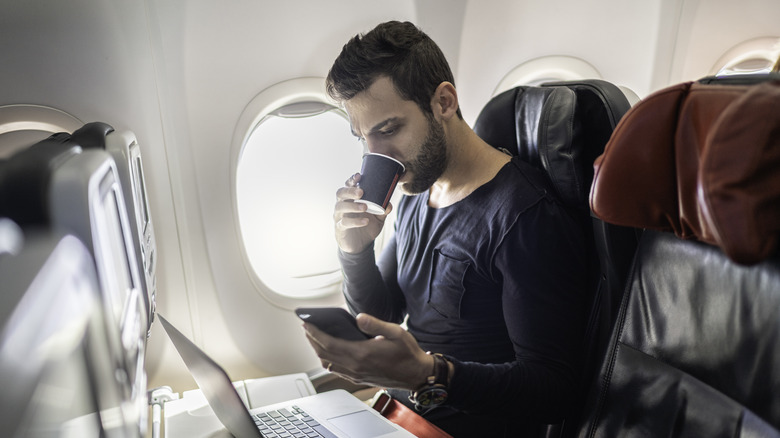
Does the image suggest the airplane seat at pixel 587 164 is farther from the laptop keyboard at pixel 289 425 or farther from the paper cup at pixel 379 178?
the laptop keyboard at pixel 289 425

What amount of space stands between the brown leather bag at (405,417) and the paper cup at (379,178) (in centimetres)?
56

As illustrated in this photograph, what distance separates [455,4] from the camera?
2.48 m

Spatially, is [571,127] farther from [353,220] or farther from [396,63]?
A: [353,220]

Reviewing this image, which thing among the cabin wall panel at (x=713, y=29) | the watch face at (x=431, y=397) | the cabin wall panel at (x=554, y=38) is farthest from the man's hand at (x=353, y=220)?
the cabin wall panel at (x=713, y=29)

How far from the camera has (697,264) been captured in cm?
96

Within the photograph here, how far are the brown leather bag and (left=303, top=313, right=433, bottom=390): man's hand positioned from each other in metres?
0.26

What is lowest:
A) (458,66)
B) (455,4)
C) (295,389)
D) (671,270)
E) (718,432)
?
(295,389)

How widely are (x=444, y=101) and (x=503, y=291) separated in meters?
0.57

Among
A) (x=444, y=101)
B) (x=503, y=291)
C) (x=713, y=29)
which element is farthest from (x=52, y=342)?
(x=713, y=29)

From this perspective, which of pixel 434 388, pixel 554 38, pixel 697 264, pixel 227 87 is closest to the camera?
pixel 697 264

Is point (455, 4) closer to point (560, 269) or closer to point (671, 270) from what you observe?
point (560, 269)

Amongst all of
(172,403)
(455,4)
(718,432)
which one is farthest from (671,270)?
(455,4)

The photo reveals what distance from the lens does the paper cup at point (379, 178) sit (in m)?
1.40

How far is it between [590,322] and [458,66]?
1.59 m
